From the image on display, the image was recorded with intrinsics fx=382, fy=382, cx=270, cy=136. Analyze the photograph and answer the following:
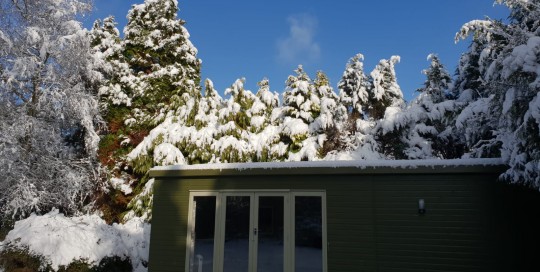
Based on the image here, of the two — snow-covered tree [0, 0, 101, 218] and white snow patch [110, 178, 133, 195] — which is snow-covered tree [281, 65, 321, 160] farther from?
snow-covered tree [0, 0, 101, 218]

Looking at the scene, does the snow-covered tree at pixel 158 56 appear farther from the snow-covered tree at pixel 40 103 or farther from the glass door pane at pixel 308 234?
the glass door pane at pixel 308 234

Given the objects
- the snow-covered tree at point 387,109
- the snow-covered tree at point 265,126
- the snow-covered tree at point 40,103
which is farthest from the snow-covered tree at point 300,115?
the snow-covered tree at point 40,103

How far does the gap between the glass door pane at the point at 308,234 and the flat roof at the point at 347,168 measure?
0.56m

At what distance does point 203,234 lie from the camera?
23.8 ft

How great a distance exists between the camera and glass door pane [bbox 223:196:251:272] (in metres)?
6.93

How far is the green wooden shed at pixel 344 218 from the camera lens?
605 centimetres

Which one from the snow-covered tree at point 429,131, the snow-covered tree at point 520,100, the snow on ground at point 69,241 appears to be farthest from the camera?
the snow-covered tree at point 429,131

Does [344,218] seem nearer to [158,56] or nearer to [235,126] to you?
[235,126]

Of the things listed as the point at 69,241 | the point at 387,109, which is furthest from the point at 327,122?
the point at 69,241

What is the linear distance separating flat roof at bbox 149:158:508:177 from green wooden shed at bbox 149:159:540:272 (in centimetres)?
→ 2

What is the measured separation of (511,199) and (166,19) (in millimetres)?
17506

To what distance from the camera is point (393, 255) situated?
6.28 meters

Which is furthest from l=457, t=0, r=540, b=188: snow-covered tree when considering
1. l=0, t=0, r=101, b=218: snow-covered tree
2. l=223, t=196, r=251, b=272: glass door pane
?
l=0, t=0, r=101, b=218: snow-covered tree

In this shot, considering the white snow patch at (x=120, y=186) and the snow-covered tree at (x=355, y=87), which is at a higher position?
the snow-covered tree at (x=355, y=87)
